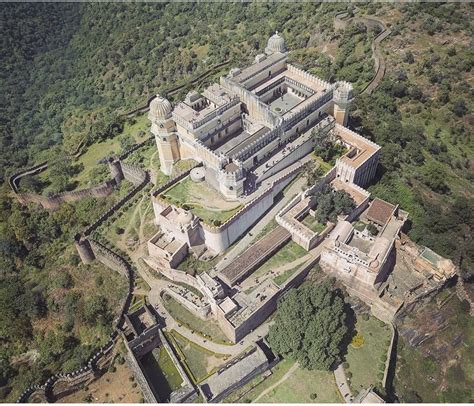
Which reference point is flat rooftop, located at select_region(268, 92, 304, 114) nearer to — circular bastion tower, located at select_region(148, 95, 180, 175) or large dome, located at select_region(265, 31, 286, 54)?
large dome, located at select_region(265, 31, 286, 54)

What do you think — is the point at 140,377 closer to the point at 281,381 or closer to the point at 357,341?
A: the point at 281,381

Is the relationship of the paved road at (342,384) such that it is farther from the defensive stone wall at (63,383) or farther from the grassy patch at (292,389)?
the defensive stone wall at (63,383)

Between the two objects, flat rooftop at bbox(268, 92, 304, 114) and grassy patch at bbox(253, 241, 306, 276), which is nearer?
grassy patch at bbox(253, 241, 306, 276)

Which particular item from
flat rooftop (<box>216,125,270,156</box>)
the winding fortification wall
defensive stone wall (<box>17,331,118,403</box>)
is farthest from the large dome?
defensive stone wall (<box>17,331,118,403</box>)

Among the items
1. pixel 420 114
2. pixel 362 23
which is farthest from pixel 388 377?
pixel 362 23

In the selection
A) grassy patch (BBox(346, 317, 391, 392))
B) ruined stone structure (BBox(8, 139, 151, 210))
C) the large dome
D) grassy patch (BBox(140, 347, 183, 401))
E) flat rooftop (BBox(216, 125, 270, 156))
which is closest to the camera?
grassy patch (BBox(346, 317, 391, 392))

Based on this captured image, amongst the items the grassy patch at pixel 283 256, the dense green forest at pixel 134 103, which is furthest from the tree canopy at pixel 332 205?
the dense green forest at pixel 134 103
